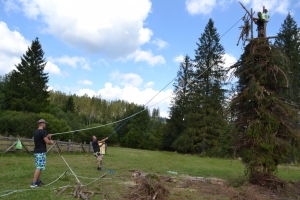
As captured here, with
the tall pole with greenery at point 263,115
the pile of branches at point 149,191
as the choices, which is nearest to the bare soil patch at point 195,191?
the pile of branches at point 149,191

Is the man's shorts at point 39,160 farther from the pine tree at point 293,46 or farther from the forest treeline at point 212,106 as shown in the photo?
the pine tree at point 293,46

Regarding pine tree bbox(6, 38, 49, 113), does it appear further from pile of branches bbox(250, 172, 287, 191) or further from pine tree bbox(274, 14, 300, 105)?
pile of branches bbox(250, 172, 287, 191)

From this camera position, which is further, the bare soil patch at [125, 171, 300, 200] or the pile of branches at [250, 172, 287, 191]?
the pile of branches at [250, 172, 287, 191]

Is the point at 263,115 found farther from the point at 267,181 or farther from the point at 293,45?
the point at 293,45

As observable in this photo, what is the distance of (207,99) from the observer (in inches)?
1307

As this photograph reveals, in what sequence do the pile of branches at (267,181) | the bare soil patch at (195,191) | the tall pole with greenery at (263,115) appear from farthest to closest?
1. the tall pole with greenery at (263,115)
2. the pile of branches at (267,181)
3. the bare soil patch at (195,191)

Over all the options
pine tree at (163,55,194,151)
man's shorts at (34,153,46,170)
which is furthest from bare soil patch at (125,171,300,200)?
pine tree at (163,55,194,151)

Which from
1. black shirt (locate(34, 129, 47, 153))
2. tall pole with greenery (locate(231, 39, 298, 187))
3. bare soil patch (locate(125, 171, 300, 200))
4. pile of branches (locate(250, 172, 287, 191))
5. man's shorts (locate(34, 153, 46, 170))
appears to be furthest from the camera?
tall pole with greenery (locate(231, 39, 298, 187))

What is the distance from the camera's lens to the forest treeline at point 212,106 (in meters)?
10.1

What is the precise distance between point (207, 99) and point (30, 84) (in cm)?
2596

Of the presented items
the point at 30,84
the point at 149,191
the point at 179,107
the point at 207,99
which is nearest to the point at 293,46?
the point at 207,99

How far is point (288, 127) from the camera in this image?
9945 mm

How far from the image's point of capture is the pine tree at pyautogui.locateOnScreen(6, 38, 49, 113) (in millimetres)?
38906

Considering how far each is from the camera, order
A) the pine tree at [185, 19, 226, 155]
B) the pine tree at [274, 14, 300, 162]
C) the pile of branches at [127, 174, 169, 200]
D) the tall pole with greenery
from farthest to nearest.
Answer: the pine tree at [185, 19, 226, 155]
the pine tree at [274, 14, 300, 162]
the tall pole with greenery
the pile of branches at [127, 174, 169, 200]
